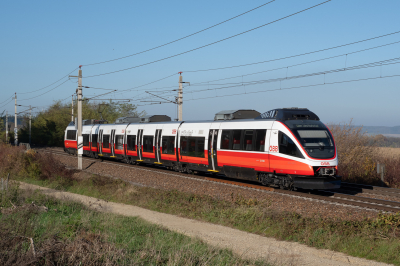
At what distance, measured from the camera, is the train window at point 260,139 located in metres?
17.5

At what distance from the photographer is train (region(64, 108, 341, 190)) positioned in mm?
15594

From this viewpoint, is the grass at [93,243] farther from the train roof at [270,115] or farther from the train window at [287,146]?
the train roof at [270,115]

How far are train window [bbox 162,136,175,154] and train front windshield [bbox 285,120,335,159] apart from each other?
9.86 m

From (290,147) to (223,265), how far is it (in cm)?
958

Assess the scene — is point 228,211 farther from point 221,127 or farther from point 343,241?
point 221,127

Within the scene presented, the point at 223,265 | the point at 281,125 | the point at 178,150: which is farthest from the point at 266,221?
the point at 178,150

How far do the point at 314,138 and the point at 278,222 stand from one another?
5590mm

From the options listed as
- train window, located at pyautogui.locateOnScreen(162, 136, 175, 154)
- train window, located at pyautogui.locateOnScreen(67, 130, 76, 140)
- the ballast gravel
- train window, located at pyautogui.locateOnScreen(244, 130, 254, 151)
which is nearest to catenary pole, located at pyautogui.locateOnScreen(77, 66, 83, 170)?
the ballast gravel

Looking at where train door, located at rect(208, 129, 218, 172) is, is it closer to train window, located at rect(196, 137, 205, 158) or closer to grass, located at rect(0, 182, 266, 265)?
train window, located at rect(196, 137, 205, 158)

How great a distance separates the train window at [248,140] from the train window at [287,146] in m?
1.92

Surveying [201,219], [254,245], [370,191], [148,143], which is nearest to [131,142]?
[148,143]

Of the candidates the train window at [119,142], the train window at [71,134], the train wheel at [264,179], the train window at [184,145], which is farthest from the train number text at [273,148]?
the train window at [71,134]

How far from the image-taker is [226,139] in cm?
1994

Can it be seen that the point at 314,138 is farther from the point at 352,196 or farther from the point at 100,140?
the point at 100,140
